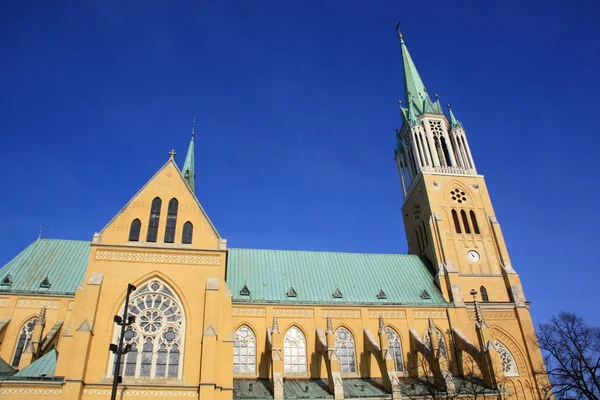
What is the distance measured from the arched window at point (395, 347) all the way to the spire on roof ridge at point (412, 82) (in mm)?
24861

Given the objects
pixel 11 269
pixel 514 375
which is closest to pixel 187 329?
pixel 11 269

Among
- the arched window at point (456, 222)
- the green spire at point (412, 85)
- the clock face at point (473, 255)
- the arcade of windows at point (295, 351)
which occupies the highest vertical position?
the green spire at point (412, 85)

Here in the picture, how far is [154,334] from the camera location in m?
25.5

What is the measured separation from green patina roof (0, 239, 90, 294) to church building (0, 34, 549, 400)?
0.12 m

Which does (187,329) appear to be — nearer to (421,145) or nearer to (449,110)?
(421,145)

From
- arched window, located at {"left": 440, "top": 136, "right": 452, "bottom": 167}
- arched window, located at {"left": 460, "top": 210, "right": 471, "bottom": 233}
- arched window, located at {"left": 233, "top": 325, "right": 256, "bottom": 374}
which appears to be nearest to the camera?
arched window, located at {"left": 233, "top": 325, "right": 256, "bottom": 374}

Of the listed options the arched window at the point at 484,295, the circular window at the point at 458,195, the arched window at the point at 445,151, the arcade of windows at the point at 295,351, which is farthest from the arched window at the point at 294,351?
the arched window at the point at 445,151

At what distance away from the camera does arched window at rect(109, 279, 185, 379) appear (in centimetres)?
2455

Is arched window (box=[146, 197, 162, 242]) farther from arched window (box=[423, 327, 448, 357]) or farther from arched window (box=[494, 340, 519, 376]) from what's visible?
arched window (box=[494, 340, 519, 376])

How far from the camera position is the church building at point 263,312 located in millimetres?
24469

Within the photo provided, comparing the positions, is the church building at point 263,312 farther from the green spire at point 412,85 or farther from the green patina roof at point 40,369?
the green spire at point 412,85

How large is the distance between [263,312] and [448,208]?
64.7ft

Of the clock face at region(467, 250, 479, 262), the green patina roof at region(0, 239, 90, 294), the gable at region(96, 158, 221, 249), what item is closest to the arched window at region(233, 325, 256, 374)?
the gable at region(96, 158, 221, 249)

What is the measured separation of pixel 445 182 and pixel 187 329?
2768cm
